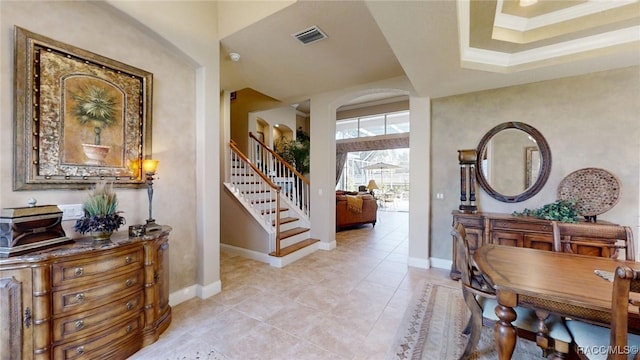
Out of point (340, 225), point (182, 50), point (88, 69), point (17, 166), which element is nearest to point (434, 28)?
point (182, 50)

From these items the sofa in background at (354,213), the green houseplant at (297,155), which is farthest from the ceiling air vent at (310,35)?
the sofa in background at (354,213)

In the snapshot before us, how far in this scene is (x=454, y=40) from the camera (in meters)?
2.26

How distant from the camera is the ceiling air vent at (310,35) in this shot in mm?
A: 2955

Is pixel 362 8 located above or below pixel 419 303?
above

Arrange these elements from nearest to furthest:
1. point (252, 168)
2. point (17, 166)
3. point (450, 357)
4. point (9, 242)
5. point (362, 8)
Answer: point (9, 242), point (17, 166), point (450, 357), point (362, 8), point (252, 168)

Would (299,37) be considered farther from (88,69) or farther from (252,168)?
(252,168)

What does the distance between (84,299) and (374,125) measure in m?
8.07

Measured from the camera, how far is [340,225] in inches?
263

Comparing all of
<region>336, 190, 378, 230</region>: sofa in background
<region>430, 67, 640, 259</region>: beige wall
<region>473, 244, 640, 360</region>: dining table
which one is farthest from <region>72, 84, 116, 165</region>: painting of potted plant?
<region>336, 190, 378, 230</region>: sofa in background

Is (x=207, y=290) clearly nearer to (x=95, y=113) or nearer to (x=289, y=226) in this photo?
(x=95, y=113)

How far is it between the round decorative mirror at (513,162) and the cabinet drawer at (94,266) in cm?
429

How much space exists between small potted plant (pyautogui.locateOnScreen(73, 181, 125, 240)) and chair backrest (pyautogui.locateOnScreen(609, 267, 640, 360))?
3076mm

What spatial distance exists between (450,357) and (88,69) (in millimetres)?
3807

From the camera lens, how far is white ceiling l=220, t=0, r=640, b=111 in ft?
7.02
